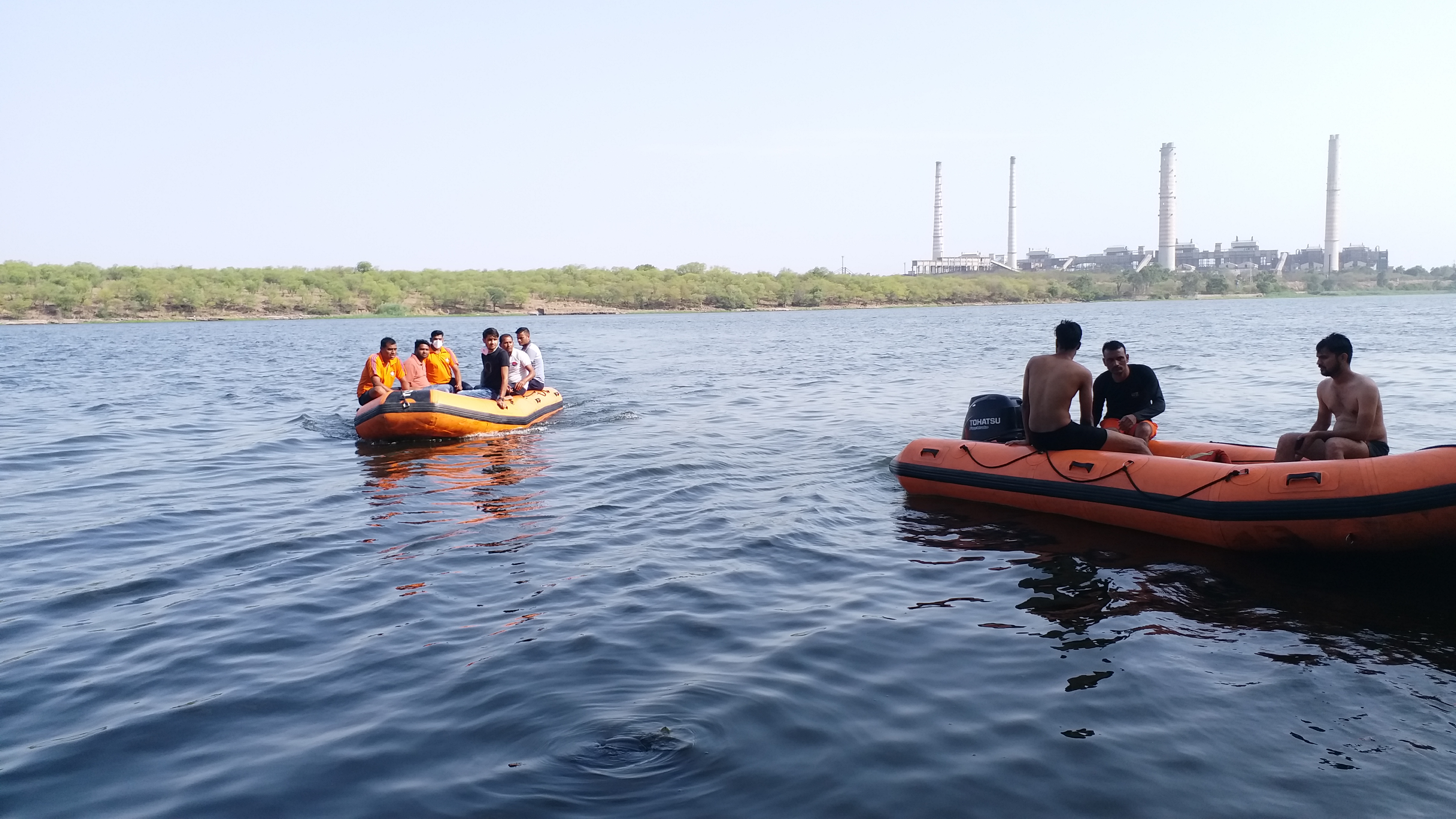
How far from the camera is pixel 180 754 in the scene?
3.84 meters

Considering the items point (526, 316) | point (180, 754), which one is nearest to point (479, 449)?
point (180, 754)

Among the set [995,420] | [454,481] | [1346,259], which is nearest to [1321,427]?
[995,420]

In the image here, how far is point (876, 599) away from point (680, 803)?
2.45 m

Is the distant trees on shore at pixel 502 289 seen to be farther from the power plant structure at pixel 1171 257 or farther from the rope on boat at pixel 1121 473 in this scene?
the rope on boat at pixel 1121 473

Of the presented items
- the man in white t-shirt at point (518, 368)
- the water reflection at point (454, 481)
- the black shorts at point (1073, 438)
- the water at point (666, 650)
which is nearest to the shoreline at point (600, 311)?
the man in white t-shirt at point (518, 368)

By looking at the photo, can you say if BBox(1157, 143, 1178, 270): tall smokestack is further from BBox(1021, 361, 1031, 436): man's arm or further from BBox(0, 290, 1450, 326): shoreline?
BBox(1021, 361, 1031, 436): man's arm

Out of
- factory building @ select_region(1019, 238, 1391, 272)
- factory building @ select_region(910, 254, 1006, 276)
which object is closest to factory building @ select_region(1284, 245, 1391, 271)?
factory building @ select_region(1019, 238, 1391, 272)

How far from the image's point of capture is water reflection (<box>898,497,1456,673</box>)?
16.1 feet

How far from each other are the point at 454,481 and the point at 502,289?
234ft

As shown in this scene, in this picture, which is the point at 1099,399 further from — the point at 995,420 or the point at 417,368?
the point at 417,368

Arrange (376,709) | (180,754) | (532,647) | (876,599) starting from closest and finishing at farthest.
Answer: (180,754) → (376,709) → (532,647) → (876,599)

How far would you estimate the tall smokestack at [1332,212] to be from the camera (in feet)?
305

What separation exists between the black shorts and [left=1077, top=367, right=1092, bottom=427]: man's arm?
0.06m

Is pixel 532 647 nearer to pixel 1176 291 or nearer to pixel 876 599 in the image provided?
pixel 876 599
